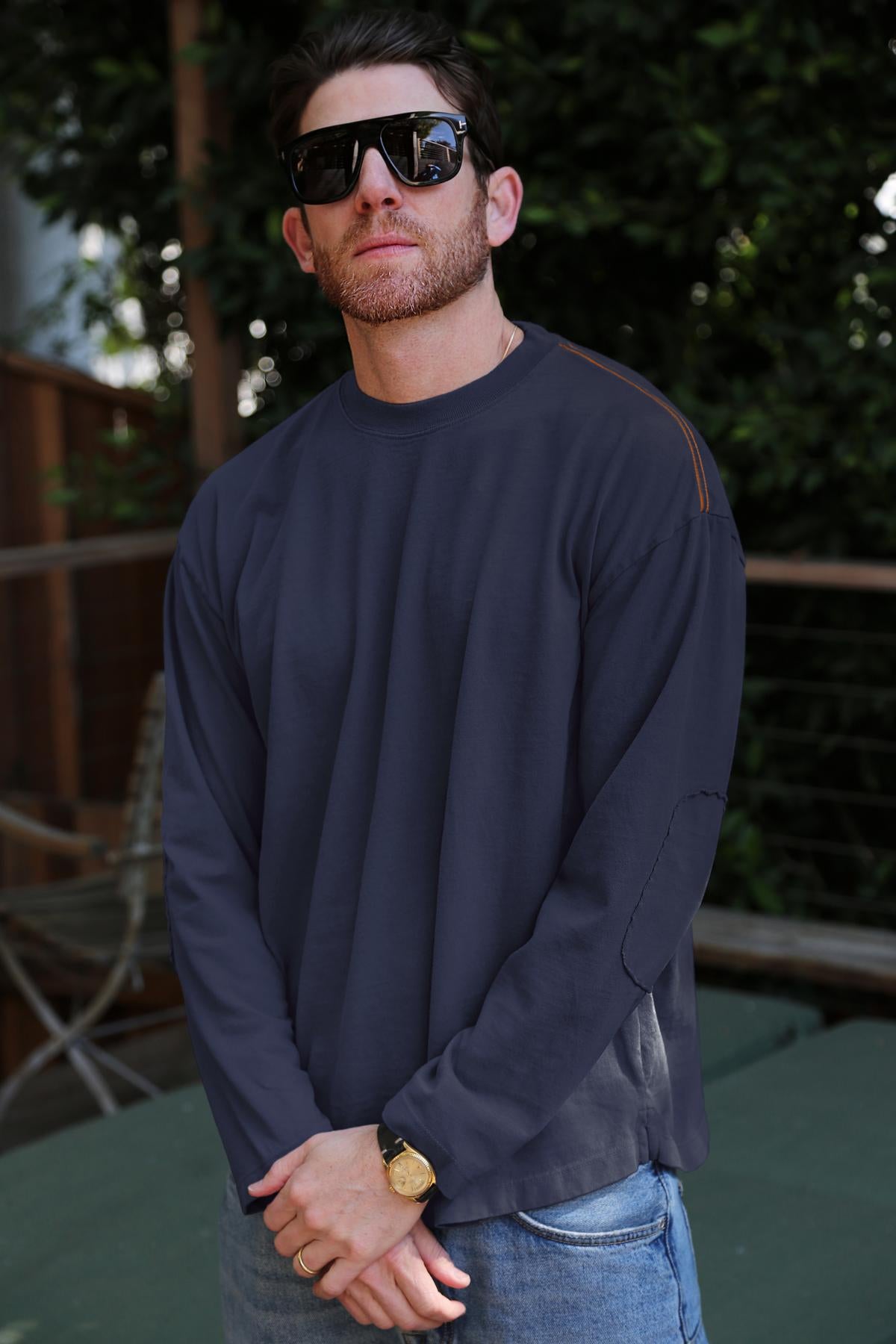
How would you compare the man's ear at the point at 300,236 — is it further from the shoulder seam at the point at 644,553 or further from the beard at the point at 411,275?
the shoulder seam at the point at 644,553

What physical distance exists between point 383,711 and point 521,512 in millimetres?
191

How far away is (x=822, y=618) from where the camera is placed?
3617mm

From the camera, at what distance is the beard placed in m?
1.24

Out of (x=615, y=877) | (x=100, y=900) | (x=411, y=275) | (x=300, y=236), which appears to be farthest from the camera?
(x=100, y=900)

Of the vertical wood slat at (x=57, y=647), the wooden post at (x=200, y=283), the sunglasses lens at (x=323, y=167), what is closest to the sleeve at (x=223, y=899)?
the sunglasses lens at (x=323, y=167)

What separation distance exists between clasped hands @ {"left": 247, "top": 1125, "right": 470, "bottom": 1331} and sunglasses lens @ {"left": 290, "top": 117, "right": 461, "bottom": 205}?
2.43 feet

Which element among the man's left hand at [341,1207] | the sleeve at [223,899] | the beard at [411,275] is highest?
the beard at [411,275]

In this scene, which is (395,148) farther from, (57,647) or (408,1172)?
(57,647)

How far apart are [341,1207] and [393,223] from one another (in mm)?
760

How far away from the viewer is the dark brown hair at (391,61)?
1271 mm

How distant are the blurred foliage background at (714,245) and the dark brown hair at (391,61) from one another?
71.7 inches

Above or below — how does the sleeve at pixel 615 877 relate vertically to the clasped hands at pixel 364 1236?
above

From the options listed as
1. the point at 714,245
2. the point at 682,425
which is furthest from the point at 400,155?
the point at 714,245

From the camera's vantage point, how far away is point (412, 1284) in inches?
45.1
